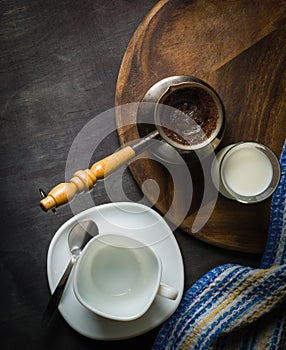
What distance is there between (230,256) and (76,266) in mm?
342

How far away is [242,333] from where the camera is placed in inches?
38.6

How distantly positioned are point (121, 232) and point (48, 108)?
0.31 m

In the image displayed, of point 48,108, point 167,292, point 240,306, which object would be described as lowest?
point 240,306

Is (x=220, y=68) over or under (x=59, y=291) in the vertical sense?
over

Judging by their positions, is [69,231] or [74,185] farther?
[69,231]

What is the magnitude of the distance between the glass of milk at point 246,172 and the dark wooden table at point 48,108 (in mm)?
154

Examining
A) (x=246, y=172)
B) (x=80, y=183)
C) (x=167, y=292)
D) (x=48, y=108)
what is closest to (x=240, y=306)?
(x=167, y=292)

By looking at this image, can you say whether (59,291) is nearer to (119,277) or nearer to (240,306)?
(119,277)

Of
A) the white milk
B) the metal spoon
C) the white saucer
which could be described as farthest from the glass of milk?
the metal spoon

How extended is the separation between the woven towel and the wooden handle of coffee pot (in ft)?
1.11

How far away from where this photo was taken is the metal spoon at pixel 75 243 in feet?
3.09

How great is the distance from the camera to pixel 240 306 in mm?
952

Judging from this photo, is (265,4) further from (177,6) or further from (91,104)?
(91,104)

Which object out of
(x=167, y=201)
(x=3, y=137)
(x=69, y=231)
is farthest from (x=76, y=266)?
(x=3, y=137)
